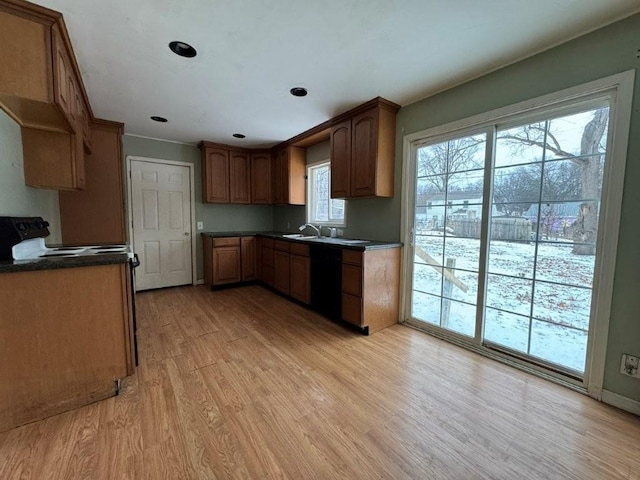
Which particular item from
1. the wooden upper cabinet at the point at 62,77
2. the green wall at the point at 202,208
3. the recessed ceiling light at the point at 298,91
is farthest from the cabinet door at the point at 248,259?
the wooden upper cabinet at the point at 62,77

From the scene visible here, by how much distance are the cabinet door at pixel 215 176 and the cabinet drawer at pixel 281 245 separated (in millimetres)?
1253

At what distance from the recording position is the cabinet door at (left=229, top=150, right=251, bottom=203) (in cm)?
455

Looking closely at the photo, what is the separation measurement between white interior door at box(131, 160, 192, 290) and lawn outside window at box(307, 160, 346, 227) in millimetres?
1970

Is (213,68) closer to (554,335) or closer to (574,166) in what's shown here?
(574,166)

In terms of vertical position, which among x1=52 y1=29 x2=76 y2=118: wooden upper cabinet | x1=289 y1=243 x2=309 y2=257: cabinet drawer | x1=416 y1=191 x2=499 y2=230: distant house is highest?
x1=52 y1=29 x2=76 y2=118: wooden upper cabinet

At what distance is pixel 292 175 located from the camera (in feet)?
14.1

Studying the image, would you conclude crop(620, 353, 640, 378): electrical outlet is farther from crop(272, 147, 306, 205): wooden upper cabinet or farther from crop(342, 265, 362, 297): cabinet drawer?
crop(272, 147, 306, 205): wooden upper cabinet

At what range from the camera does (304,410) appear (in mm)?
1652

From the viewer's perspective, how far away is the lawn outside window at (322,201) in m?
3.85

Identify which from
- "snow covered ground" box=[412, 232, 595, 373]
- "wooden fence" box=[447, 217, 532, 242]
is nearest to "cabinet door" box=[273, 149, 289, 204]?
"snow covered ground" box=[412, 232, 595, 373]

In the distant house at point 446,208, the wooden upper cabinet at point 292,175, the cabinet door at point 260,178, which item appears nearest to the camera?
the distant house at point 446,208

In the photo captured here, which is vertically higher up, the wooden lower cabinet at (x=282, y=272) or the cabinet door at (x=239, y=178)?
the cabinet door at (x=239, y=178)

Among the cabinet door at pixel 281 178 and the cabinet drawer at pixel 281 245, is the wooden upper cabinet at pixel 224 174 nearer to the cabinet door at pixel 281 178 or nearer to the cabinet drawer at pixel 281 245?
the cabinet door at pixel 281 178

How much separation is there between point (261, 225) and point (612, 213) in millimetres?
4601
